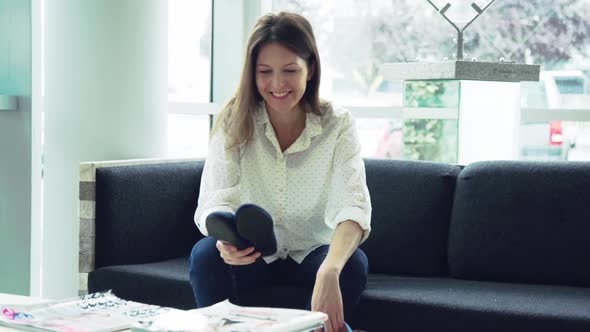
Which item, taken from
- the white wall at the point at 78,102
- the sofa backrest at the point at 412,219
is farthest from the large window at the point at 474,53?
the white wall at the point at 78,102

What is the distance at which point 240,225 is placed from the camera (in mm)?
1990

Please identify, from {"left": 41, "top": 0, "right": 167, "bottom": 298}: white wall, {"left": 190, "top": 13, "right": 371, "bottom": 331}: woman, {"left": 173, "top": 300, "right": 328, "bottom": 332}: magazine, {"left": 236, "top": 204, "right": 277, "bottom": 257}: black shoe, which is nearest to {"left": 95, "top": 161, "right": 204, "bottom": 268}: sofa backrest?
{"left": 41, "top": 0, "right": 167, "bottom": 298}: white wall

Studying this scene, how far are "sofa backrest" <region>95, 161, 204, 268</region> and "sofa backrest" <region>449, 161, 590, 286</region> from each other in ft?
2.90

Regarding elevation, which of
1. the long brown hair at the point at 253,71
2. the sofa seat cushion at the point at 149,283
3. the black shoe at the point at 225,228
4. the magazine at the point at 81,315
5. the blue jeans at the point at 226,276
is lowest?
the sofa seat cushion at the point at 149,283

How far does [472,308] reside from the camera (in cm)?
227

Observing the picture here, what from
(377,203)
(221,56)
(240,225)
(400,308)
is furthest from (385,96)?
(240,225)

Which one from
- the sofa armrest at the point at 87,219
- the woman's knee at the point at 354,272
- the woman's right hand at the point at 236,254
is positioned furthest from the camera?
the sofa armrest at the point at 87,219

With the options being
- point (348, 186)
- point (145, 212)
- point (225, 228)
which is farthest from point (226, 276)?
point (145, 212)

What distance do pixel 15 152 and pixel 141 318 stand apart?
160cm

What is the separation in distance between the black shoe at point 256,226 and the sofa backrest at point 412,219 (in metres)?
0.80

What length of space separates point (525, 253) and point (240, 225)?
3.43 ft

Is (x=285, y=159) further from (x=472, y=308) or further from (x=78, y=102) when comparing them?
(x=78, y=102)

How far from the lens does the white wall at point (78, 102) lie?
296 centimetres

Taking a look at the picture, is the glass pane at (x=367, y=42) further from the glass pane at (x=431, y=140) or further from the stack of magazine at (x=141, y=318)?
the stack of magazine at (x=141, y=318)
